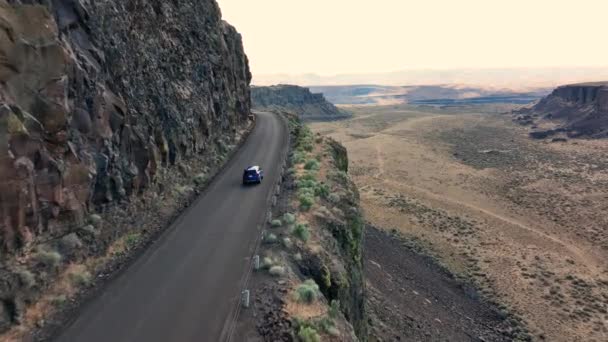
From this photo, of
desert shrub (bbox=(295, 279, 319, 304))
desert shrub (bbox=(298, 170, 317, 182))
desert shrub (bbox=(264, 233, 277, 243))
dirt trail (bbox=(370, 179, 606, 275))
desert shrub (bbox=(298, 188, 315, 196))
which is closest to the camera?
desert shrub (bbox=(295, 279, 319, 304))

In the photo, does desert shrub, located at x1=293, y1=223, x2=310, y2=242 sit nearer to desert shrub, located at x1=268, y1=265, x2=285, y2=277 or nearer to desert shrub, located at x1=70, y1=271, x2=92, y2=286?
desert shrub, located at x1=268, y1=265, x2=285, y2=277

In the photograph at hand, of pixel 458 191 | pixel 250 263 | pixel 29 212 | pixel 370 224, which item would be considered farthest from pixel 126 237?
pixel 458 191

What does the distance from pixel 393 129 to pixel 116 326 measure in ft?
405

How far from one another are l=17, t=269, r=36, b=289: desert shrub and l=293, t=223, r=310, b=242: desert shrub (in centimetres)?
1090

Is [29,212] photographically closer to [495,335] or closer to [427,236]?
[495,335]

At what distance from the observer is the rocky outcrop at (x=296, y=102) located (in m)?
160

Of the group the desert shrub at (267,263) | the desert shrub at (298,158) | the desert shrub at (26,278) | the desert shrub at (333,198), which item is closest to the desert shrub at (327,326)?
the desert shrub at (267,263)

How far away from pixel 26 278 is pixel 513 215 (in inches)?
2052

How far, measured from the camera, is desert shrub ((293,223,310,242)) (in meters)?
19.0

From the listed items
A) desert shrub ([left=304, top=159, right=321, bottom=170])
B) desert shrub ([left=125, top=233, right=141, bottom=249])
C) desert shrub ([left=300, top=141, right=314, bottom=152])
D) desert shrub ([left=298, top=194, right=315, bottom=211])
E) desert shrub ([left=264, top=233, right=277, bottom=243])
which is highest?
desert shrub ([left=300, top=141, right=314, bottom=152])

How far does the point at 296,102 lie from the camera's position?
172000 mm

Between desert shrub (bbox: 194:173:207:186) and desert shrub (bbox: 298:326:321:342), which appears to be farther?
desert shrub (bbox: 194:173:207:186)

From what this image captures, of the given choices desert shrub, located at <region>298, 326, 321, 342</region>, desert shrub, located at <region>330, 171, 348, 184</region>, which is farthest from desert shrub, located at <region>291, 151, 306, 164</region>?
Result: desert shrub, located at <region>298, 326, 321, 342</region>

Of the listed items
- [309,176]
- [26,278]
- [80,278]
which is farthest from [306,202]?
[26,278]
